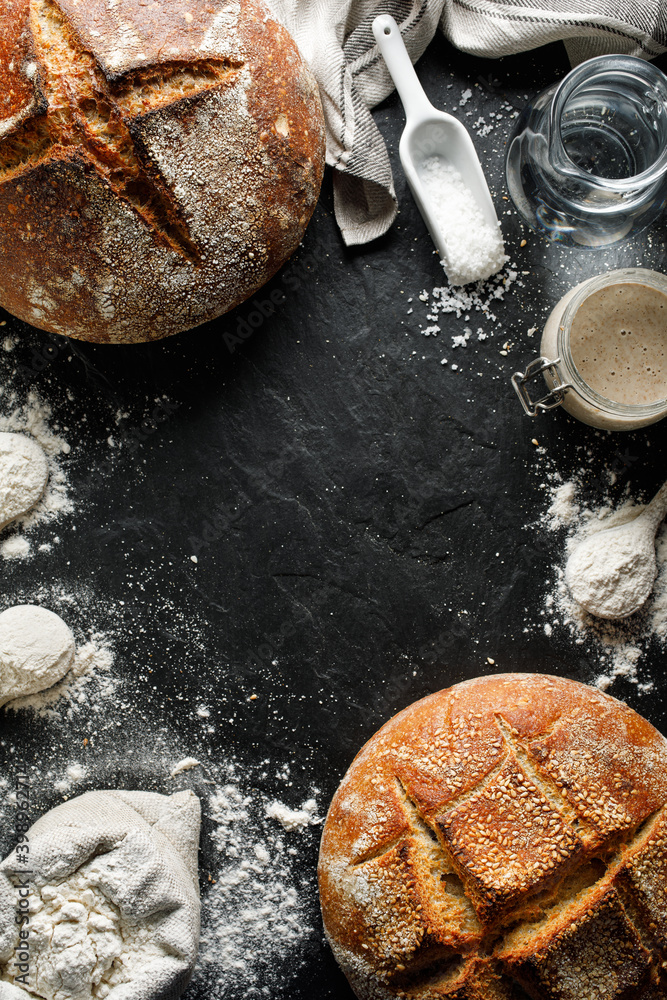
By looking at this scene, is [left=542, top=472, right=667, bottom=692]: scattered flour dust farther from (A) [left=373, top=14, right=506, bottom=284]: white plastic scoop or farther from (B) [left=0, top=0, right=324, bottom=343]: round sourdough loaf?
→ (B) [left=0, top=0, right=324, bottom=343]: round sourdough loaf

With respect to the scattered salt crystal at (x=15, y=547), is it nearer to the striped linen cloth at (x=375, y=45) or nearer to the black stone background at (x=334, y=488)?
the black stone background at (x=334, y=488)

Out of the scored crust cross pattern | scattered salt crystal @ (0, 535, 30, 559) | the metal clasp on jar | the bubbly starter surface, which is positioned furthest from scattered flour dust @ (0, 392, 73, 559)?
the bubbly starter surface

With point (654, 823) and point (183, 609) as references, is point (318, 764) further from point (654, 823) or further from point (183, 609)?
point (654, 823)

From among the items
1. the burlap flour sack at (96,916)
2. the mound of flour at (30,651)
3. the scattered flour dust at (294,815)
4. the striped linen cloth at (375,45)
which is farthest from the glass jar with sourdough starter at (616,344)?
the burlap flour sack at (96,916)

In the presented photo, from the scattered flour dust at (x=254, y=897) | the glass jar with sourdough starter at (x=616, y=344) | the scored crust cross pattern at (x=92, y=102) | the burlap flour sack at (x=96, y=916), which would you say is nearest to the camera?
the scored crust cross pattern at (x=92, y=102)

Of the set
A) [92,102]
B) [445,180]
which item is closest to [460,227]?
[445,180]

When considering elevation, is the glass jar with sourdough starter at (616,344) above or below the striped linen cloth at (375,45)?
below
